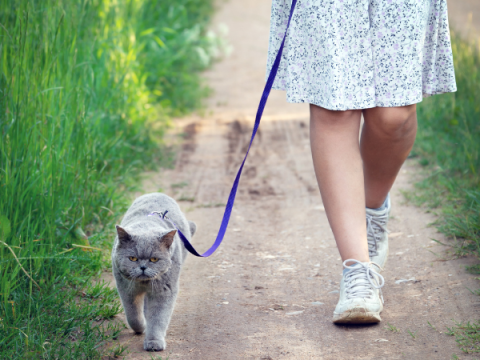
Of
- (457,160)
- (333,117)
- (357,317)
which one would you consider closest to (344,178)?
(333,117)

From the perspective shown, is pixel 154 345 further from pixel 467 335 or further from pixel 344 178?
pixel 467 335

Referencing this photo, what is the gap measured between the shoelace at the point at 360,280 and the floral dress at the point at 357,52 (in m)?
0.67

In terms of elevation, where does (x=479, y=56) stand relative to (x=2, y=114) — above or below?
above

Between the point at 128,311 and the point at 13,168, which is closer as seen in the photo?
the point at 128,311

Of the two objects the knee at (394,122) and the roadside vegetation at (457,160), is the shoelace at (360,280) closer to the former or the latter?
the roadside vegetation at (457,160)

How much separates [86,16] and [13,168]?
82.7 inches

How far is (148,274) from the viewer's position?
2.15 m

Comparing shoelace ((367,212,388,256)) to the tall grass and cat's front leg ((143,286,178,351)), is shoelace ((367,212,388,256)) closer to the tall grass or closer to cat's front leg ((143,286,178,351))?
the tall grass

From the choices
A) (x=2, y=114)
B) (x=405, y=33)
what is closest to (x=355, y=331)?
(x=405, y=33)

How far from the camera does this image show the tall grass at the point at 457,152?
10.00 feet

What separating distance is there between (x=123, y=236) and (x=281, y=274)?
101cm

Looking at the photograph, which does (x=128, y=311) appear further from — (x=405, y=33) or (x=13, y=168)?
(x=405, y=33)

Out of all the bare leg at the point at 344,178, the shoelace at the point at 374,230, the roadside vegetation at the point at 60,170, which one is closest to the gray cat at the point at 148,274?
the roadside vegetation at the point at 60,170

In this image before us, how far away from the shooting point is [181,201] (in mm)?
3875
